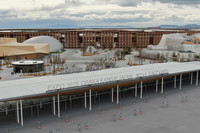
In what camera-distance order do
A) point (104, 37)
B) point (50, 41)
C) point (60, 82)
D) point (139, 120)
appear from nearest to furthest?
point (139, 120)
point (60, 82)
point (50, 41)
point (104, 37)

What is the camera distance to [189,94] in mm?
38594

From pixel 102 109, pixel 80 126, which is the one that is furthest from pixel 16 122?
pixel 102 109

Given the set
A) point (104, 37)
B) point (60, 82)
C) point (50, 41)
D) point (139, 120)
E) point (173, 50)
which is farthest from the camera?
point (104, 37)

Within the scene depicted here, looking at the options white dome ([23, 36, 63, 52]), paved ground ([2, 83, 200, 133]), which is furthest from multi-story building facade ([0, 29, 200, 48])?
paved ground ([2, 83, 200, 133])

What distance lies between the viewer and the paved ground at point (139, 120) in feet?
82.1

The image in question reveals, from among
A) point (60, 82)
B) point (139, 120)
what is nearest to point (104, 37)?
point (60, 82)

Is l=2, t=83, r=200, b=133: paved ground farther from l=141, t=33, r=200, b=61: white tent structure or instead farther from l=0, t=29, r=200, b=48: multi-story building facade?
l=0, t=29, r=200, b=48: multi-story building facade

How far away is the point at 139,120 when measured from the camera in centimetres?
2759

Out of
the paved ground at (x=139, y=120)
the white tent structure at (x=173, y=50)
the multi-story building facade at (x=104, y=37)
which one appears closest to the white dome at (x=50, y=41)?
the multi-story building facade at (x=104, y=37)

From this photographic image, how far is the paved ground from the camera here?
2502 cm

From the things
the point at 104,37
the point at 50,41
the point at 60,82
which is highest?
the point at 104,37

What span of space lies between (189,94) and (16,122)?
2661 cm

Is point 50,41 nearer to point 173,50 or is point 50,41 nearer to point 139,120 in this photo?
point 173,50

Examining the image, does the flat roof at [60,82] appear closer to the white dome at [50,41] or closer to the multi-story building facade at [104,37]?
the white dome at [50,41]
